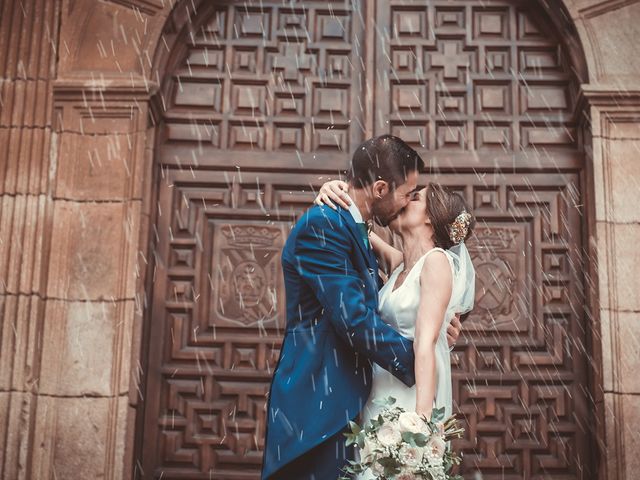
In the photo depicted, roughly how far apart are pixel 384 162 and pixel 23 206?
2913 millimetres

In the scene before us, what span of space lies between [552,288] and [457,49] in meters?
1.81

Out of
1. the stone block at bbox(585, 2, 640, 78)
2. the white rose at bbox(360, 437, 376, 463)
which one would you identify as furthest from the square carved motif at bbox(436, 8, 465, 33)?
the white rose at bbox(360, 437, 376, 463)

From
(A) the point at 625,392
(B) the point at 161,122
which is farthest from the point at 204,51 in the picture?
(A) the point at 625,392

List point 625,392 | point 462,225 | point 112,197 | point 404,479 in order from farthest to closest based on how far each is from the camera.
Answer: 1. point 112,197
2. point 625,392
3. point 462,225
4. point 404,479

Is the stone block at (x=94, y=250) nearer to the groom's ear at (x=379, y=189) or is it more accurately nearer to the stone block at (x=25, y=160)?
the stone block at (x=25, y=160)

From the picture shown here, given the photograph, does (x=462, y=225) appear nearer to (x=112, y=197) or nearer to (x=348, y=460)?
(x=348, y=460)

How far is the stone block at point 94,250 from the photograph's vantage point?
5.13 meters

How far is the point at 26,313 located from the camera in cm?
504

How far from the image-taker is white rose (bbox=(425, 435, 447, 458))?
2.69 m

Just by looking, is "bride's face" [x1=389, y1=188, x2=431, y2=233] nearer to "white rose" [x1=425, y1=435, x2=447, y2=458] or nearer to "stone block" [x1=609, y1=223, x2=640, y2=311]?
"white rose" [x1=425, y1=435, x2=447, y2=458]

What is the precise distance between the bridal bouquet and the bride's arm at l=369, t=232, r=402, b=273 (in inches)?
46.3

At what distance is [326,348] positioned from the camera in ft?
9.86

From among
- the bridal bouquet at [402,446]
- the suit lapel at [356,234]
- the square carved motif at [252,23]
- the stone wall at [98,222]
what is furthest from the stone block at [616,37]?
the bridal bouquet at [402,446]

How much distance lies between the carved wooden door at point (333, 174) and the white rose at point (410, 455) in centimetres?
259
